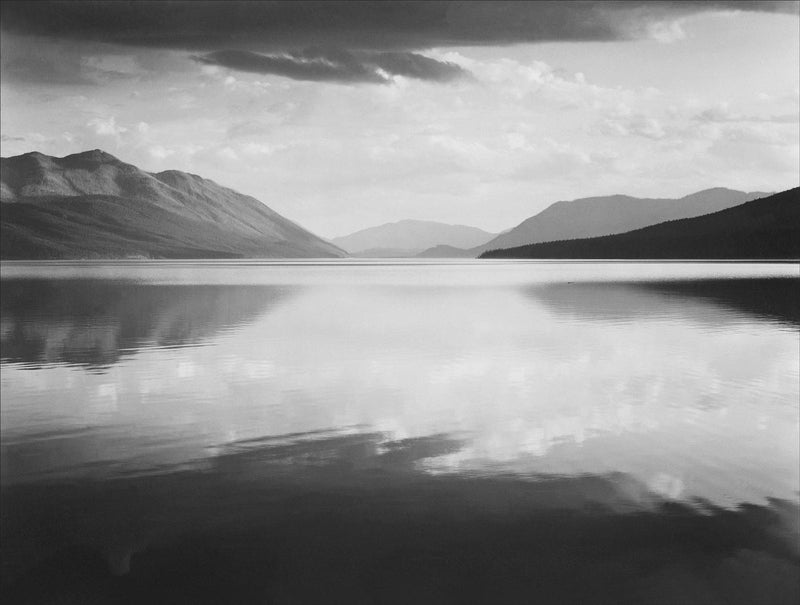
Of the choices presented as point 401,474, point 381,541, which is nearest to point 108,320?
point 401,474

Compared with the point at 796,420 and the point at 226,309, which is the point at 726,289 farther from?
the point at 796,420

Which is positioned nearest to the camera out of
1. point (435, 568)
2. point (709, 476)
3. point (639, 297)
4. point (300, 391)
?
point (435, 568)

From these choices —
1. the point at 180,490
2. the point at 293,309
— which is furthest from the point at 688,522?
the point at 293,309

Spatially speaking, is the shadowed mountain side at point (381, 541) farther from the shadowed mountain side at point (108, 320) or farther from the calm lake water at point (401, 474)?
the shadowed mountain side at point (108, 320)

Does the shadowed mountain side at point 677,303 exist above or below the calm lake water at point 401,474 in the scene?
below

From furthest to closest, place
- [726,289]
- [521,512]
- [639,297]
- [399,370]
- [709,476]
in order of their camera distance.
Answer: [726,289] → [639,297] → [399,370] → [709,476] → [521,512]

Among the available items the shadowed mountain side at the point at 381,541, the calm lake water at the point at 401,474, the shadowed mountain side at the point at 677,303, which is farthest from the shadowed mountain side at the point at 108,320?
the shadowed mountain side at the point at 677,303
